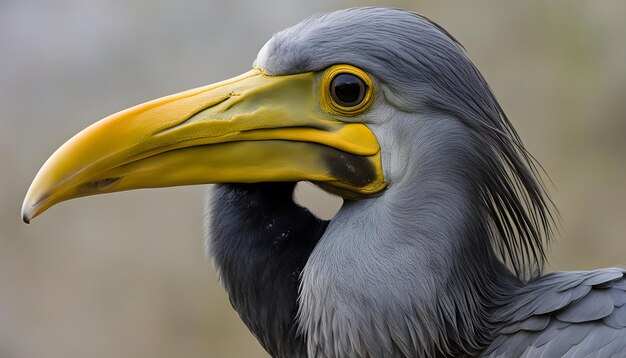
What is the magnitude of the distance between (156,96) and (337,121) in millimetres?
5642

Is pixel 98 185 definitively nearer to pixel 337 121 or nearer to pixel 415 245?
pixel 337 121

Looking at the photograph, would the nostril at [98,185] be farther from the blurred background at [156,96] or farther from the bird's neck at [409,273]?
the blurred background at [156,96]

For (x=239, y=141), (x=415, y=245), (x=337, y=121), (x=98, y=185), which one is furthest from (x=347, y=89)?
(x=98, y=185)

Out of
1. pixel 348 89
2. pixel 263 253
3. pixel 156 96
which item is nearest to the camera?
pixel 348 89

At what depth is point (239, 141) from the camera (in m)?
3.31

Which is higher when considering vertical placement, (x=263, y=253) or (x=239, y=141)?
(x=239, y=141)

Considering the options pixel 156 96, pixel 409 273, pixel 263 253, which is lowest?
pixel 409 273

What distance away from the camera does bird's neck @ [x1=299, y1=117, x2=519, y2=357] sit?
314 centimetres

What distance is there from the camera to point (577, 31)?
8906mm

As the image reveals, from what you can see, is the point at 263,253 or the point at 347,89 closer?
the point at 347,89

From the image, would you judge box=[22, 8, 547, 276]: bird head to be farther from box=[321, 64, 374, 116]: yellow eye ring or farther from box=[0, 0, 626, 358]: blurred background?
box=[0, 0, 626, 358]: blurred background

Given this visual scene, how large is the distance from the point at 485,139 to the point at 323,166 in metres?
0.55

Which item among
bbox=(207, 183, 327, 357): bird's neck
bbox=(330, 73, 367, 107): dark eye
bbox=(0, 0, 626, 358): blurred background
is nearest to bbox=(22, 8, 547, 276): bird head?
bbox=(330, 73, 367, 107): dark eye

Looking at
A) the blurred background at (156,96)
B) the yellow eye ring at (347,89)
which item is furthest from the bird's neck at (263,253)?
the blurred background at (156,96)
